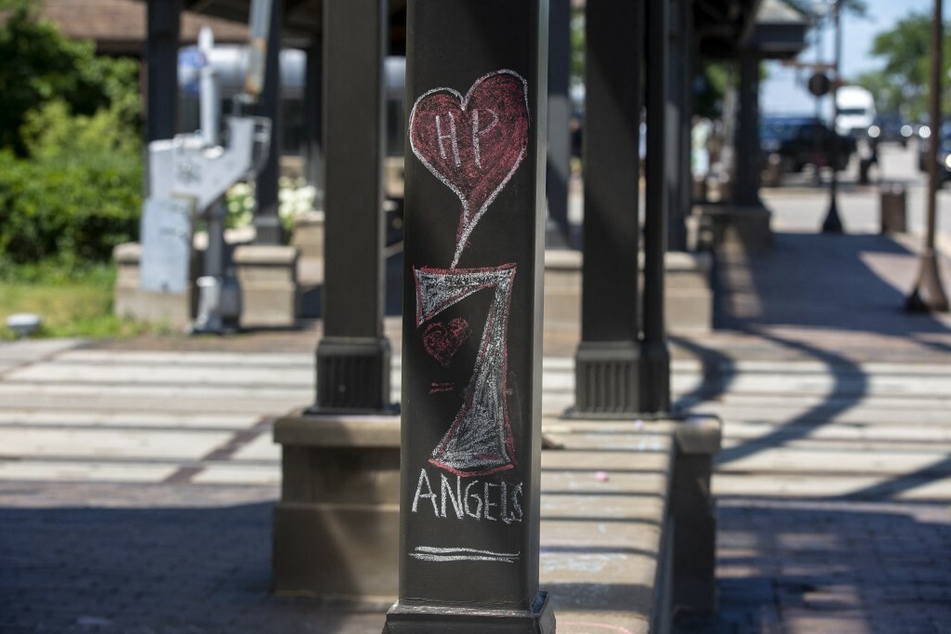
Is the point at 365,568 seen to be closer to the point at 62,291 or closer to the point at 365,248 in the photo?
the point at 365,248

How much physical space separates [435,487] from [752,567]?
4.48 m

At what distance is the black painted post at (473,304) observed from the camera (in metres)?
3.31

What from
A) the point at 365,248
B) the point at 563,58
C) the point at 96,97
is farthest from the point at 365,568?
the point at 96,97

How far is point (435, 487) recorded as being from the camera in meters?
3.39

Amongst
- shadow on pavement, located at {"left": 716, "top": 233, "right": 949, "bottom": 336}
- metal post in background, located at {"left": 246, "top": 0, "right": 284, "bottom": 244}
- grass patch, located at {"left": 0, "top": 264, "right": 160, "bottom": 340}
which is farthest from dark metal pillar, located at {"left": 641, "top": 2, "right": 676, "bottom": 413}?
metal post in background, located at {"left": 246, "top": 0, "right": 284, "bottom": 244}

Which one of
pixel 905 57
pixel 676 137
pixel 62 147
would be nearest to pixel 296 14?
pixel 676 137

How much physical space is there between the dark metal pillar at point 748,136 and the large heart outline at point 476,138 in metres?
21.9

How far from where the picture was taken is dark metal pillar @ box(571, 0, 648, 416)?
21.3ft

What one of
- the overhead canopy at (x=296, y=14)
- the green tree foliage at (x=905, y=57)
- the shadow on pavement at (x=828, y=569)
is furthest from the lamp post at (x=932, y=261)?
the green tree foliage at (x=905, y=57)

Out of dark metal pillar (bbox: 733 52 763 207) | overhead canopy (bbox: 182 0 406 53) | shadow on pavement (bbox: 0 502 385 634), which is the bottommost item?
shadow on pavement (bbox: 0 502 385 634)

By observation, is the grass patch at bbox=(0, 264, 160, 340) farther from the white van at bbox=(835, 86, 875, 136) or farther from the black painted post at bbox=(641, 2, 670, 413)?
the white van at bbox=(835, 86, 875, 136)

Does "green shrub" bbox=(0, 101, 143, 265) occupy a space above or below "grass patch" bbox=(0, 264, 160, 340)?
above

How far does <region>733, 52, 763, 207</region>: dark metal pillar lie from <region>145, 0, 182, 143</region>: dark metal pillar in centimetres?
1195

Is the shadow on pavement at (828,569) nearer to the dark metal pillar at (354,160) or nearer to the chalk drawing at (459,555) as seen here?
the dark metal pillar at (354,160)
